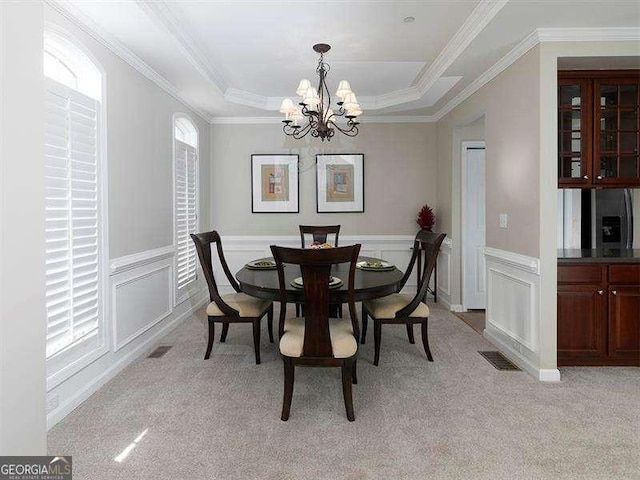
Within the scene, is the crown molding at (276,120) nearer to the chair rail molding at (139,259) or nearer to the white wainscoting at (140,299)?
the chair rail molding at (139,259)

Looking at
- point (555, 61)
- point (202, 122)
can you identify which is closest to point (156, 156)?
point (202, 122)

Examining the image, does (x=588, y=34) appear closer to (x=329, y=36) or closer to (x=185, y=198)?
(x=329, y=36)

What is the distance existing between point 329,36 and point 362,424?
9.84 feet

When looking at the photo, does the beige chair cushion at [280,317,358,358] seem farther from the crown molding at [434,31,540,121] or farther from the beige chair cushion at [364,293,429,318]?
the crown molding at [434,31,540,121]

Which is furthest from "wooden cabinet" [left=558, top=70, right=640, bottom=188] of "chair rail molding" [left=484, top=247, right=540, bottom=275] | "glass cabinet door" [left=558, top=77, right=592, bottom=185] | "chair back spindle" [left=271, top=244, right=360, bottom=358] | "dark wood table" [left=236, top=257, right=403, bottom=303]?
"chair back spindle" [left=271, top=244, right=360, bottom=358]

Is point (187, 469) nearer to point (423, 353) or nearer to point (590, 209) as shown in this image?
point (423, 353)

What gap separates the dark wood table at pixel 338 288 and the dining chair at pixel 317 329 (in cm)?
8

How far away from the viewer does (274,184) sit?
227 inches

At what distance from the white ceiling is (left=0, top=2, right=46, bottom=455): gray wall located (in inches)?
76.8

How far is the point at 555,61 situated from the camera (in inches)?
118

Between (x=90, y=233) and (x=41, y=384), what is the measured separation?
6.83ft

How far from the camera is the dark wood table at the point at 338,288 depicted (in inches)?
101

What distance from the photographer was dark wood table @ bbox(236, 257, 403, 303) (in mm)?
2555

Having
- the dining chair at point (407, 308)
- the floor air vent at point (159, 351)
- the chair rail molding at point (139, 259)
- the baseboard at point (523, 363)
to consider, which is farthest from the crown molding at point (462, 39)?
the floor air vent at point (159, 351)
